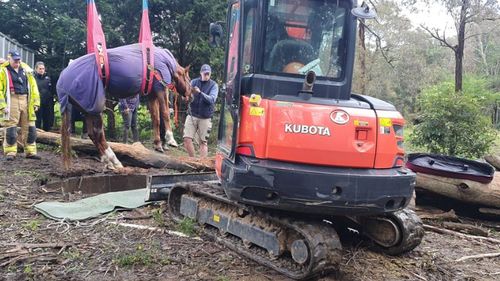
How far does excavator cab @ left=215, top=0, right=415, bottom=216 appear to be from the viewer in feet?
12.5

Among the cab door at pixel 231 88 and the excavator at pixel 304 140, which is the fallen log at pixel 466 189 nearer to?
the excavator at pixel 304 140

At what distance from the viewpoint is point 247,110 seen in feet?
13.1

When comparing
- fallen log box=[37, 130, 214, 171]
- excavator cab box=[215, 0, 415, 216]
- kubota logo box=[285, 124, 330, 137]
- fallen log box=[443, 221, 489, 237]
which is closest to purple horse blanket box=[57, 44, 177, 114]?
fallen log box=[37, 130, 214, 171]

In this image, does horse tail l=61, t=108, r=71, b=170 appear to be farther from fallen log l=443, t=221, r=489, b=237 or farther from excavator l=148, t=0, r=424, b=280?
fallen log l=443, t=221, r=489, b=237

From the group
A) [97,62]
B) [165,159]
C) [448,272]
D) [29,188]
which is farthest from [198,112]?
[448,272]

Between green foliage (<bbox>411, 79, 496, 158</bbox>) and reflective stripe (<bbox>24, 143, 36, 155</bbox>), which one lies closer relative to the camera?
reflective stripe (<bbox>24, 143, 36, 155</bbox>)

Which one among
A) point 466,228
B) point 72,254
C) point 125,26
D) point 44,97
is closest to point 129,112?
point 44,97

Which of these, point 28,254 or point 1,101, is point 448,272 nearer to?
point 28,254

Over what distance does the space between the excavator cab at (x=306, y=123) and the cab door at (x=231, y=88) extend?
2 cm

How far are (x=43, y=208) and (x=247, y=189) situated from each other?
9.15 ft

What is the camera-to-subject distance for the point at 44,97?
35.7ft

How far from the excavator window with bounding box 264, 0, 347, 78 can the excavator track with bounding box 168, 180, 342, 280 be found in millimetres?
1282

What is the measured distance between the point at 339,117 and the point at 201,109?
4818 mm

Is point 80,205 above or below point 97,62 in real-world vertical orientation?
below
